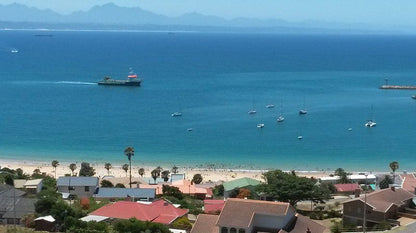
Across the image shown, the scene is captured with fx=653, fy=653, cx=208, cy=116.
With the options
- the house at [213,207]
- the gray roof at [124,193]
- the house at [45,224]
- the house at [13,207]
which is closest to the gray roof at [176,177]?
the gray roof at [124,193]

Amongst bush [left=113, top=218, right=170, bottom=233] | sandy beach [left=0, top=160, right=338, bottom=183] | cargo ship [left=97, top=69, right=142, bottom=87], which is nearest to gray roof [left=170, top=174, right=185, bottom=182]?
sandy beach [left=0, top=160, right=338, bottom=183]

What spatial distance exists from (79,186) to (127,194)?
15.5ft

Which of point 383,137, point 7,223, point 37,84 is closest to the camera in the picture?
point 7,223

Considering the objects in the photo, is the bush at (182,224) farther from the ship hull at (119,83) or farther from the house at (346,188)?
the ship hull at (119,83)

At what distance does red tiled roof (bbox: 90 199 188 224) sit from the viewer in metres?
33.2

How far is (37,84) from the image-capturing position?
5025 inches

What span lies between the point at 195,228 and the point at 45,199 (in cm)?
892

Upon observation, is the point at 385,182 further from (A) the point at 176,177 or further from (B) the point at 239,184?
(A) the point at 176,177

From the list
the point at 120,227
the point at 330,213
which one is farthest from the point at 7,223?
the point at 330,213

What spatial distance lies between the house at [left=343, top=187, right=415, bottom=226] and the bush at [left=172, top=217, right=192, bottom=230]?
8.15m

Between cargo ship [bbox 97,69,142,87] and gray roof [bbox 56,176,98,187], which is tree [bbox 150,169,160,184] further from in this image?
cargo ship [bbox 97,69,142,87]

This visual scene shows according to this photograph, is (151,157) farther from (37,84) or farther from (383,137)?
(37,84)

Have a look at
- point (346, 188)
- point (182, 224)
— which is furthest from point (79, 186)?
point (346, 188)

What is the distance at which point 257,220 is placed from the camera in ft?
96.4
